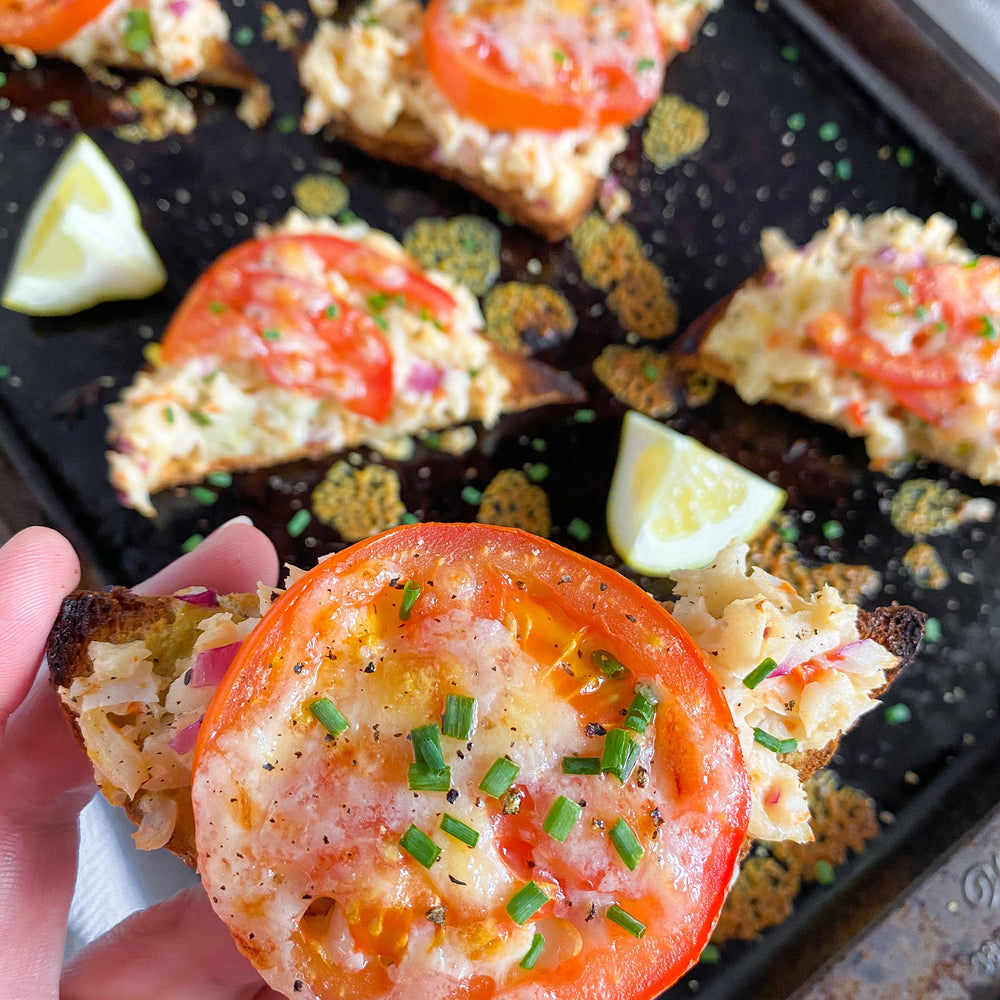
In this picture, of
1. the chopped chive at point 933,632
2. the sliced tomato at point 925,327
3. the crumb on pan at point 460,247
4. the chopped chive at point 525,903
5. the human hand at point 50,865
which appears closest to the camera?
the chopped chive at point 525,903

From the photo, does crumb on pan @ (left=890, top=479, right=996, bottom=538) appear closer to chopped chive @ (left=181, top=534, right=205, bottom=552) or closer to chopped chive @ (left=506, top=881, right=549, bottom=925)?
chopped chive @ (left=506, top=881, right=549, bottom=925)

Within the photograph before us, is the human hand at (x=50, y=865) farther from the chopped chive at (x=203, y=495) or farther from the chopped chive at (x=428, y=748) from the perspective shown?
the chopped chive at (x=428, y=748)

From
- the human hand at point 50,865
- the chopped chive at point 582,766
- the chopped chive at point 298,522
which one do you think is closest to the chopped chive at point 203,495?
the chopped chive at point 298,522

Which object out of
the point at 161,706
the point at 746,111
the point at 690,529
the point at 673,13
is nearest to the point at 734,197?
the point at 746,111

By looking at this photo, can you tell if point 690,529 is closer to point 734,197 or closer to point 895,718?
point 895,718

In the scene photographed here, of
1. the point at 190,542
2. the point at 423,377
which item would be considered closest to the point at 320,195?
the point at 423,377
